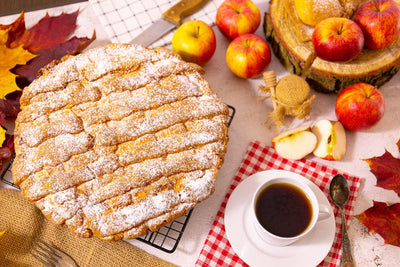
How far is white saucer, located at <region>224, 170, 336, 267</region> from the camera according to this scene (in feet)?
4.24

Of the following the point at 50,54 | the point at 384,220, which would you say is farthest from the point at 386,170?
the point at 50,54

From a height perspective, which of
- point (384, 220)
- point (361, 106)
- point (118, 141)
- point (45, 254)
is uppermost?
point (118, 141)

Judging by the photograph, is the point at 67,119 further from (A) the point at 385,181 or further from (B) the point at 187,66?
(A) the point at 385,181

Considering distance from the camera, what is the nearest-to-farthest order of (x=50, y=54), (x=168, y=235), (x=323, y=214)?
1. (x=323, y=214)
2. (x=168, y=235)
3. (x=50, y=54)

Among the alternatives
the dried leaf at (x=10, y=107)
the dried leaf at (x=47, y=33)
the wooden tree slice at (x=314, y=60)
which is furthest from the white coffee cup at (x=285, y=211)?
the dried leaf at (x=47, y=33)

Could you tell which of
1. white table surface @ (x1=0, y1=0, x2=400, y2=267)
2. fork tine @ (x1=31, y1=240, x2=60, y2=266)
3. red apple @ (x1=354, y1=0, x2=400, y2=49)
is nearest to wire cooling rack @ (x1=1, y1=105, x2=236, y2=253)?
white table surface @ (x1=0, y1=0, x2=400, y2=267)

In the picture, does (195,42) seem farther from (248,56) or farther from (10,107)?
(10,107)

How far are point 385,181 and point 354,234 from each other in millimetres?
225

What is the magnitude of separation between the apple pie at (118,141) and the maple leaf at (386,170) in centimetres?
58

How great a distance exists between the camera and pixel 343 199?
1.40 metres

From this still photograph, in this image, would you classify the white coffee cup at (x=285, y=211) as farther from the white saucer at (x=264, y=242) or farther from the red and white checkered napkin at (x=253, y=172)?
the red and white checkered napkin at (x=253, y=172)

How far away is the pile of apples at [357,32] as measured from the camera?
55.3 inches

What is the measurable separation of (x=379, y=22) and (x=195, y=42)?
703mm

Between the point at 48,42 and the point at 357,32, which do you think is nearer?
the point at 357,32
